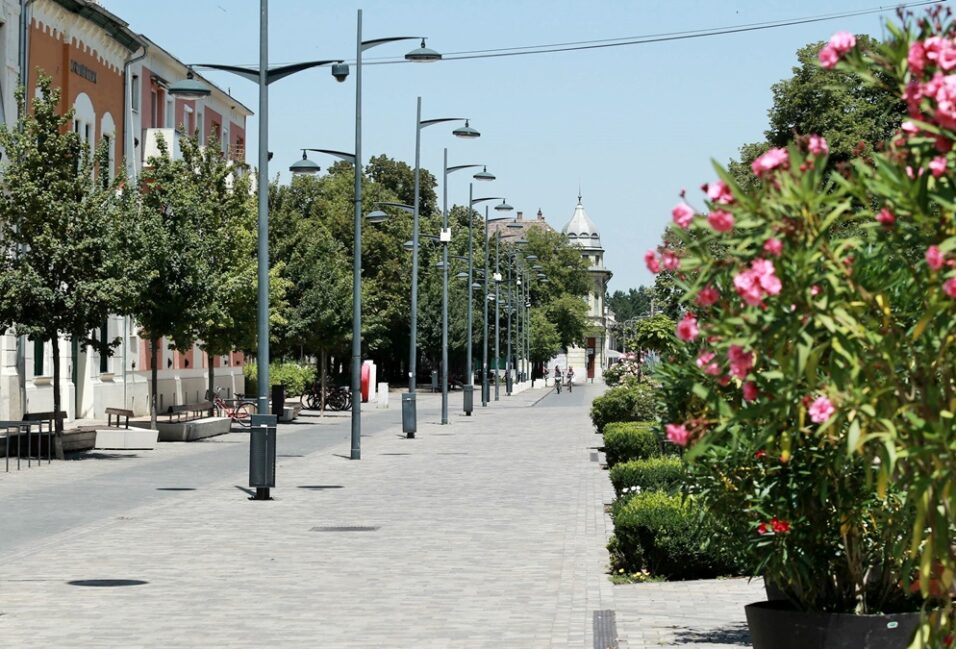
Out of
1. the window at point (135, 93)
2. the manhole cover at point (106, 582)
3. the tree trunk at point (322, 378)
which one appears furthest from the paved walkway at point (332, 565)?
the tree trunk at point (322, 378)

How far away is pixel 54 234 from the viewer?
96.1 ft

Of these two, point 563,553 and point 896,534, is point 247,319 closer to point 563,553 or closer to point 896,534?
point 563,553

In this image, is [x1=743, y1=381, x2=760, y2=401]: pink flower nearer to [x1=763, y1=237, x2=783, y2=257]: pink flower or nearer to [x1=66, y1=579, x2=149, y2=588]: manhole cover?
[x1=763, y1=237, x2=783, y2=257]: pink flower

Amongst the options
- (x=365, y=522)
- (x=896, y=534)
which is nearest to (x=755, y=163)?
(x=896, y=534)

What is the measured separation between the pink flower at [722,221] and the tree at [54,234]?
24.9m

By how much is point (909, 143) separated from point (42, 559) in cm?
1137

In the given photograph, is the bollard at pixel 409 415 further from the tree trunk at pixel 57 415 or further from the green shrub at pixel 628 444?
the green shrub at pixel 628 444

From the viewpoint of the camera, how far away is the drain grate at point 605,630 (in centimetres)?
996

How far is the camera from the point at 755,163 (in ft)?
16.5

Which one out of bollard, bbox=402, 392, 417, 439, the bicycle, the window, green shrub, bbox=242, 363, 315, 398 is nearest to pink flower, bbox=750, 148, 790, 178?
→ bollard, bbox=402, 392, 417, 439

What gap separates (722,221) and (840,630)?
2791 millimetres

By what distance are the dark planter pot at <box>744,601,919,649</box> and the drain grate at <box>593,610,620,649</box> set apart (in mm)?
2741

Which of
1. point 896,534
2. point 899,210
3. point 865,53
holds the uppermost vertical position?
point 865,53

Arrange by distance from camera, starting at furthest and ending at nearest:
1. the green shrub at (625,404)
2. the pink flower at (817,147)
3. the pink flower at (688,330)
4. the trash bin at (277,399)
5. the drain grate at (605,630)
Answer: the trash bin at (277,399) < the green shrub at (625,404) < the drain grate at (605,630) < the pink flower at (688,330) < the pink flower at (817,147)
